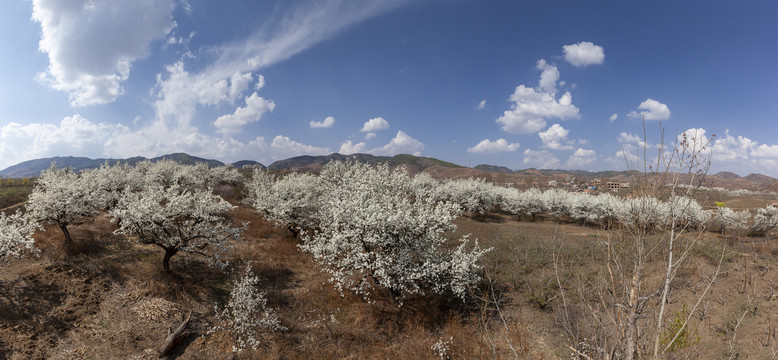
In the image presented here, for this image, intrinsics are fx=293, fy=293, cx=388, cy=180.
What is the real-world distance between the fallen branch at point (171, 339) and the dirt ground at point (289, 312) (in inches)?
12.6

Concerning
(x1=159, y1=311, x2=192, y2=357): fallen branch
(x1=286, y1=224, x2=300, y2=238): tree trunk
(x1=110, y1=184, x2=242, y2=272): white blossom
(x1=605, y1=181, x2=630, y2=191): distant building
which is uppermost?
(x1=605, y1=181, x2=630, y2=191): distant building

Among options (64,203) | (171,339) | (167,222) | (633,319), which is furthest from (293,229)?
(633,319)

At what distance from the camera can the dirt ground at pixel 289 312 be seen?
12102 mm

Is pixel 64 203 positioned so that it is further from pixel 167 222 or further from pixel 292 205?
pixel 292 205

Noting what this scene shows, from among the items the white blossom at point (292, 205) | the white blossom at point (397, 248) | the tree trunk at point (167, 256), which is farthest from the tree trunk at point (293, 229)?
the white blossom at point (397, 248)

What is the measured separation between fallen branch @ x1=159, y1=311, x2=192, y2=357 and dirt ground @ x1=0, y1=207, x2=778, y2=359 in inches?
12.6

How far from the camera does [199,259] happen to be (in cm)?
2009

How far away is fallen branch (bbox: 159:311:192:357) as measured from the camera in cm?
1200

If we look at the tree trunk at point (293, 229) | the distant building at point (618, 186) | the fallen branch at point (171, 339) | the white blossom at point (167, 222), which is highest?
the distant building at point (618, 186)

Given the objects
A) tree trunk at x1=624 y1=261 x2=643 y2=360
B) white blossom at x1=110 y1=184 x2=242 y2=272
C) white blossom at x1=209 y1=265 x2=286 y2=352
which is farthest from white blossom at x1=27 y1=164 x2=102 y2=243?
tree trunk at x1=624 y1=261 x2=643 y2=360

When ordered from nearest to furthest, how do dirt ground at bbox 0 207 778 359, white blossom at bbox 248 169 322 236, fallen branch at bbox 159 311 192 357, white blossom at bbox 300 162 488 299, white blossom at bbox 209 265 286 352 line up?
1. fallen branch at bbox 159 311 192 357
2. dirt ground at bbox 0 207 778 359
3. white blossom at bbox 209 265 286 352
4. white blossom at bbox 300 162 488 299
5. white blossom at bbox 248 169 322 236

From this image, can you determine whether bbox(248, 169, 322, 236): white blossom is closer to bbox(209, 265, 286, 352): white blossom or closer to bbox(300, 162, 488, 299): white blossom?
bbox(300, 162, 488, 299): white blossom

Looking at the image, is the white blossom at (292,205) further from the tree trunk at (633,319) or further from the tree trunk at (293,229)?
the tree trunk at (633,319)

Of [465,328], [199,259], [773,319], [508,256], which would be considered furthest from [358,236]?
[773,319]
